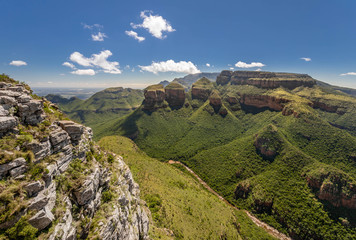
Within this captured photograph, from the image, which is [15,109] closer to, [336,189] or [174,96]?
[336,189]

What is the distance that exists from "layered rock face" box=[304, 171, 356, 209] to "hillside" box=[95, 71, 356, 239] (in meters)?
0.30

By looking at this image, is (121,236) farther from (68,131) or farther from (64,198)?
(68,131)

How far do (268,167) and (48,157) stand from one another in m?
109

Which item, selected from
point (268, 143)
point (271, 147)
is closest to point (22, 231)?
point (271, 147)

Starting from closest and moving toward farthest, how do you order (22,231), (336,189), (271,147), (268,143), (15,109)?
1. (22,231)
2. (15,109)
3. (336,189)
4. (271,147)
5. (268,143)

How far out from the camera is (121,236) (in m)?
21.5

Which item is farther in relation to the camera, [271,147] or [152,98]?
[152,98]

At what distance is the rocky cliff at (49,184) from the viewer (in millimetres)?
13502

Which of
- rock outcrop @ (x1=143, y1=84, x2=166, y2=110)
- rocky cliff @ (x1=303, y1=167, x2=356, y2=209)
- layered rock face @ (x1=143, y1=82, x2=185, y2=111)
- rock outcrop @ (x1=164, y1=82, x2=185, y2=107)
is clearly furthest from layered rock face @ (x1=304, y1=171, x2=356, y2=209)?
rock outcrop @ (x1=143, y1=84, x2=166, y2=110)

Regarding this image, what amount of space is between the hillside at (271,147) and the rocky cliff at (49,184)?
7970 centimetres

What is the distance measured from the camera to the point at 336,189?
62406 mm

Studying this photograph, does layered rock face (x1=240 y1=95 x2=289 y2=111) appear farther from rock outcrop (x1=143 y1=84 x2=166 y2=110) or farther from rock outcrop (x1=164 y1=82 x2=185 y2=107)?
rock outcrop (x1=143 y1=84 x2=166 y2=110)

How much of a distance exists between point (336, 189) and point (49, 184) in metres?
102

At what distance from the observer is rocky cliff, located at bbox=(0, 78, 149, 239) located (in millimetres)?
13502
